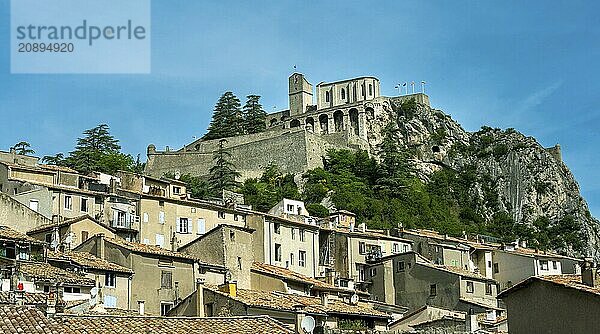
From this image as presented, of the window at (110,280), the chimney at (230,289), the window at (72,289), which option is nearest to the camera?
the window at (72,289)

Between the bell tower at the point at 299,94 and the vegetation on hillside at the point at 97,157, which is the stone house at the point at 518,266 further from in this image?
the bell tower at the point at 299,94

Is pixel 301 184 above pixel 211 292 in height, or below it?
above

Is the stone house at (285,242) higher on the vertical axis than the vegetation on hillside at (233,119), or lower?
lower

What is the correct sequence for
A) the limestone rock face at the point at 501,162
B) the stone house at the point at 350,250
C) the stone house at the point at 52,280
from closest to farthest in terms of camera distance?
the stone house at the point at 52,280
the stone house at the point at 350,250
the limestone rock face at the point at 501,162

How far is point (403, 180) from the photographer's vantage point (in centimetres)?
11894

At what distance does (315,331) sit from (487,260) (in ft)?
171

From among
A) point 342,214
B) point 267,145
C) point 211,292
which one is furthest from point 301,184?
point 211,292

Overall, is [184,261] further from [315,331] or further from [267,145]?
[267,145]

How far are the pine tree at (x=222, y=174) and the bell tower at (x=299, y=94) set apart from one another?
2844cm

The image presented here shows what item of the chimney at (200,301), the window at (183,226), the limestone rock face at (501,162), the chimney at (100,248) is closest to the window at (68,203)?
the window at (183,226)

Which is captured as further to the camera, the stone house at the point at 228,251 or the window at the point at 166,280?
the stone house at the point at 228,251

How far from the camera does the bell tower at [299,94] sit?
149637 millimetres

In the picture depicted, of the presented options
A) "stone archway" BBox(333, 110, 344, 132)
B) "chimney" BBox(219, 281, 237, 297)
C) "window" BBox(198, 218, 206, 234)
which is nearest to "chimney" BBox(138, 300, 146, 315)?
"chimney" BBox(219, 281, 237, 297)

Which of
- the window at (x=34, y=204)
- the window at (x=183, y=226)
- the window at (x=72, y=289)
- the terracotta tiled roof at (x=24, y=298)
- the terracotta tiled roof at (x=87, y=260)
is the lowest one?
the terracotta tiled roof at (x=24, y=298)
